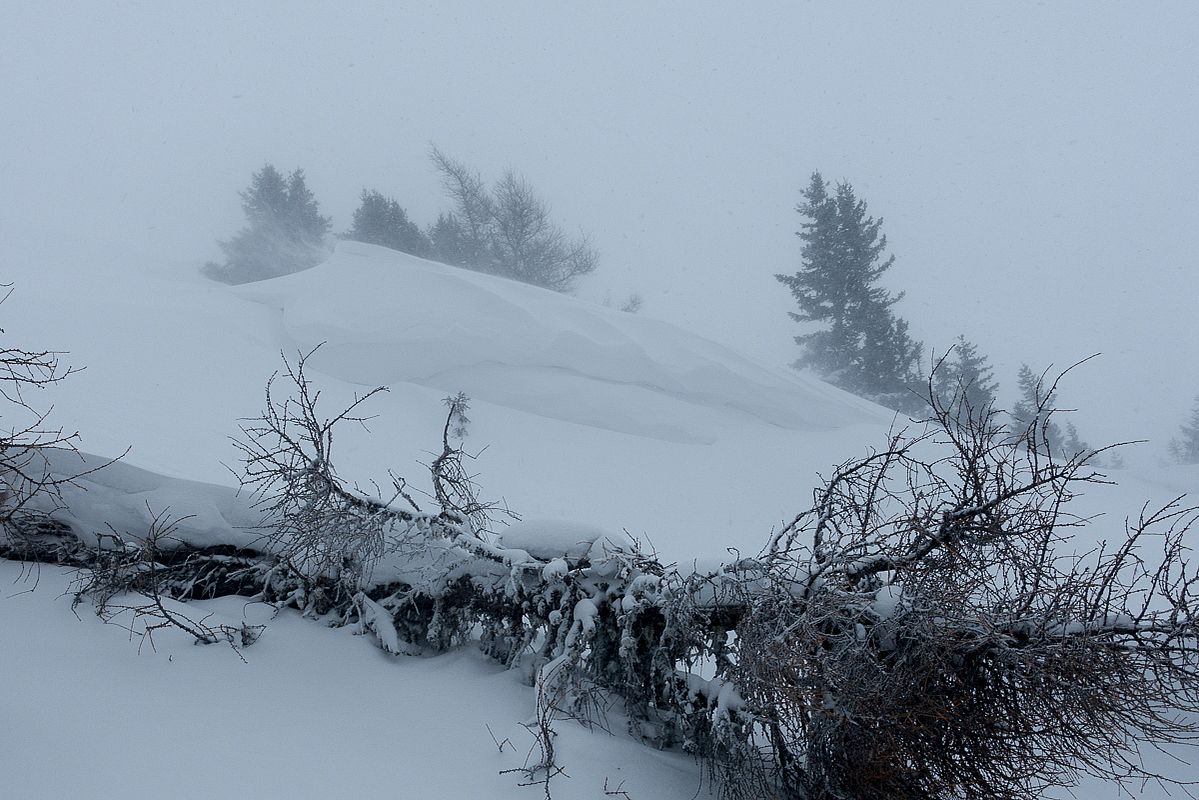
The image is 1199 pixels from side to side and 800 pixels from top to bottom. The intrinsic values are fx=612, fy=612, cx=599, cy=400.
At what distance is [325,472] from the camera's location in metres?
5.77

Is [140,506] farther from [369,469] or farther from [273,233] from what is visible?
[273,233]

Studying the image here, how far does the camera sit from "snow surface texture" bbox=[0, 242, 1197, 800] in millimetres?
4113

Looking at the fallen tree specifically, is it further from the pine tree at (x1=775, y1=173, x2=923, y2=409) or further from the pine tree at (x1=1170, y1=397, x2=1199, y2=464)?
the pine tree at (x1=1170, y1=397, x2=1199, y2=464)

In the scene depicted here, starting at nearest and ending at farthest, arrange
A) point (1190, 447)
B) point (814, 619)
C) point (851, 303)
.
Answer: point (814, 619) < point (851, 303) < point (1190, 447)

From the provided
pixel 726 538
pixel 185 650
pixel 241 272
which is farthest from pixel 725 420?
pixel 241 272

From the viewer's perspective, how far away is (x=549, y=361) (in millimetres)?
16547

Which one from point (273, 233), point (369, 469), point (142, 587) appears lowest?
point (142, 587)

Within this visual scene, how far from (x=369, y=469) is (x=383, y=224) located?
1770cm

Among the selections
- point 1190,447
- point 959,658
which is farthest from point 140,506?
point 1190,447

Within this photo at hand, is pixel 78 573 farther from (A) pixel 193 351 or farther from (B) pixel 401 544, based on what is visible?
(A) pixel 193 351

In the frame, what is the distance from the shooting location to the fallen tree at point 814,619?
417cm

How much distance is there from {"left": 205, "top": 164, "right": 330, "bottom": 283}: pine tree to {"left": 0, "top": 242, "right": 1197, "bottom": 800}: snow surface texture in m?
4.10

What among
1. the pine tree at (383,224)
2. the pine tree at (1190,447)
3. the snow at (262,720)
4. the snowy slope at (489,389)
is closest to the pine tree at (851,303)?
the snowy slope at (489,389)

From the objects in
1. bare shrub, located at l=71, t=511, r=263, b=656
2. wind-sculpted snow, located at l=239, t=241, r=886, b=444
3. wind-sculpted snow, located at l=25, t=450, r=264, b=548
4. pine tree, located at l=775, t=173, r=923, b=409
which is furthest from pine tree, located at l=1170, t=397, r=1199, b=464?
bare shrub, located at l=71, t=511, r=263, b=656
